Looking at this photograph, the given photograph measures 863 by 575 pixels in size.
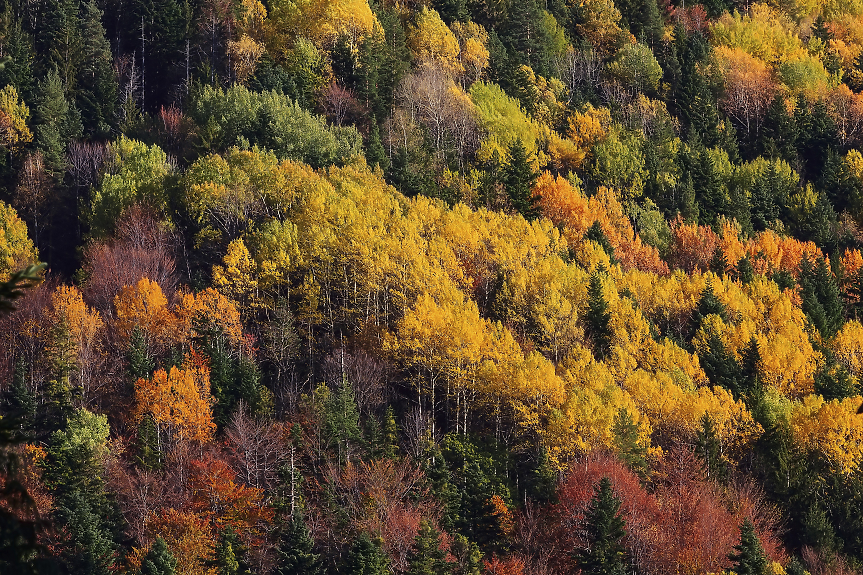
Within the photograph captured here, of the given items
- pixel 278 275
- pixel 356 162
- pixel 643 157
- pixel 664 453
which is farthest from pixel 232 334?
pixel 643 157

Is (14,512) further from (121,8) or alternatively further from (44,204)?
(121,8)

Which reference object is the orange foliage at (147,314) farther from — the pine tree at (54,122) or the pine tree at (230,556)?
the pine tree at (54,122)

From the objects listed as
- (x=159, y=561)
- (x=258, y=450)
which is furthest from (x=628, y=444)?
(x=159, y=561)

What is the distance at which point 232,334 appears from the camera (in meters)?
75.4

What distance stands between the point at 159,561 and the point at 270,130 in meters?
38.0

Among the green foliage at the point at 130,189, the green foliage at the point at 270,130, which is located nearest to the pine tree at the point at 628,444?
the green foliage at the point at 270,130

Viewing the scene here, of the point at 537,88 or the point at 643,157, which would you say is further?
the point at 537,88

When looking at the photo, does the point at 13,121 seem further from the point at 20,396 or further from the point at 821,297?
the point at 821,297

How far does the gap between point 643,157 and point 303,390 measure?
41572 mm

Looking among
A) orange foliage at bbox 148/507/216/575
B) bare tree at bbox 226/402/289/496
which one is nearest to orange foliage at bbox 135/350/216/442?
bare tree at bbox 226/402/289/496

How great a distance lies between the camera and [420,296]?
258 feet

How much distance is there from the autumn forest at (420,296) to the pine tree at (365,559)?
12 centimetres

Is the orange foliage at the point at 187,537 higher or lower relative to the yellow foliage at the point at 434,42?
lower

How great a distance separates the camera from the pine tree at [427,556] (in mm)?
58062
